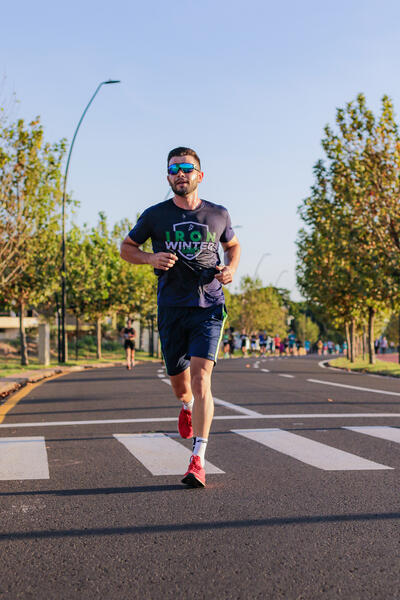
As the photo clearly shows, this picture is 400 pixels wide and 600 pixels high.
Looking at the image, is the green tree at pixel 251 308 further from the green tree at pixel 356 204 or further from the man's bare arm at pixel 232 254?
the man's bare arm at pixel 232 254

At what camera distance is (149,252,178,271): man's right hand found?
18.0 feet

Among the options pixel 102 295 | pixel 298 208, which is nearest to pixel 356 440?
pixel 298 208

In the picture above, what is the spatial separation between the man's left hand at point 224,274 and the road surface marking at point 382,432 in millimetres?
2673

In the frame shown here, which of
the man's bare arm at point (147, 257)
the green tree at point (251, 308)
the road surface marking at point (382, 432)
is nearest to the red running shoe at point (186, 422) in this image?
the man's bare arm at point (147, 257)

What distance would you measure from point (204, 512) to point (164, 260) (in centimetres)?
179

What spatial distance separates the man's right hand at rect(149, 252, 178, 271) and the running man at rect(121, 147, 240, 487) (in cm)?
2

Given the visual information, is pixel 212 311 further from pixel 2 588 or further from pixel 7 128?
pixel 7 128

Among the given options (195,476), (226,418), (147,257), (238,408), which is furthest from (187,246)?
(238,408)

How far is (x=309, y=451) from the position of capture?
6.81 metres

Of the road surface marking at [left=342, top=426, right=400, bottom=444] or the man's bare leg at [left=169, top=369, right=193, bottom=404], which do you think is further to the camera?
the road surface marking at [left=342, top=426, right=400, bottom=444]

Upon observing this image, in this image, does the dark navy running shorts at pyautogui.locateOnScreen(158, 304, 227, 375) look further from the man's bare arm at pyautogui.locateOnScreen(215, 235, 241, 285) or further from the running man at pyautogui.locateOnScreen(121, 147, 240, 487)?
the man's bare arm at pyautogui.locateOnScreen(215, 235, 241, 285)

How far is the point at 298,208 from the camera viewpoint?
117ft

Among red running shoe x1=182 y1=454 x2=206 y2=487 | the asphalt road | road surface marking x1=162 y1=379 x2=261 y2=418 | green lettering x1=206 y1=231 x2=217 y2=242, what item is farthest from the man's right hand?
road surface marking x1=162 y1=379 x2=261 y2=418

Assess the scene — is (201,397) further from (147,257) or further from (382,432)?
(382,432)
